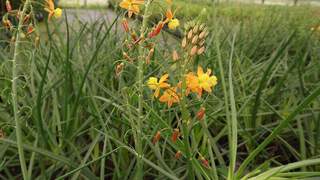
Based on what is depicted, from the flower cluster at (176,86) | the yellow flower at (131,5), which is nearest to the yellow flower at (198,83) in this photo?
the flower cluster at (176,86)

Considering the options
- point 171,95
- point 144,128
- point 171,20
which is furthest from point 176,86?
point 144,128

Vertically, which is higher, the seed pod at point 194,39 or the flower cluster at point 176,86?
the seed pod at point 194,39

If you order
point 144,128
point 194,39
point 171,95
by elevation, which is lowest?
point 144,128

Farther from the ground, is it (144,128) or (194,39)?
(194,39)

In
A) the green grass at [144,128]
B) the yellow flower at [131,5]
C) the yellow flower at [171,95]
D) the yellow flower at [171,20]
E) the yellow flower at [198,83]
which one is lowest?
the green grass at [144,128]

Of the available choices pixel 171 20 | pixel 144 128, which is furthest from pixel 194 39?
pixel 144 128

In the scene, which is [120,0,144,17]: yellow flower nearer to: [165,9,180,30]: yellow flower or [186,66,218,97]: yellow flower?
[165,9,180,30]: yellow flower

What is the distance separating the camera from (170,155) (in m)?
1.10

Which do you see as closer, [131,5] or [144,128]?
[131,5]

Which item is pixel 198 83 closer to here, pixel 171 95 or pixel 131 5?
pixel 171 95

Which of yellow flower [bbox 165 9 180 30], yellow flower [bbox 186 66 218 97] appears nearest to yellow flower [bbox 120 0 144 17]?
yellow flower [bbox 165 9 180 30]

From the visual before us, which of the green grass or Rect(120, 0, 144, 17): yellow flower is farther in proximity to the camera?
the green grass

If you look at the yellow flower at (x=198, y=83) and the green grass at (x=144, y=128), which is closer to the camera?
A: the yellow flower at (x=198, y=83)

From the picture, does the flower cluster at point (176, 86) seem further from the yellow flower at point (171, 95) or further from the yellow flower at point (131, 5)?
the yellow flower at point (131, 5)
